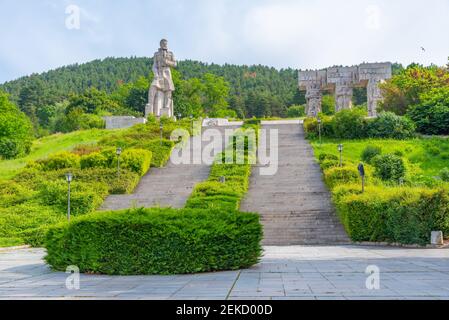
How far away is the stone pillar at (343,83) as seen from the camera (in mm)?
48250

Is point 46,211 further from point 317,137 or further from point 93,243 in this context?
point 317,137

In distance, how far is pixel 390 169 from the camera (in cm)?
2573

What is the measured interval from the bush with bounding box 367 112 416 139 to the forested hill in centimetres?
4386

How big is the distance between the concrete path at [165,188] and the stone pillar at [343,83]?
23777 millimetres

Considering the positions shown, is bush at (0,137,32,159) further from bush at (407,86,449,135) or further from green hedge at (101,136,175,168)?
bush at (407,86,449,135)

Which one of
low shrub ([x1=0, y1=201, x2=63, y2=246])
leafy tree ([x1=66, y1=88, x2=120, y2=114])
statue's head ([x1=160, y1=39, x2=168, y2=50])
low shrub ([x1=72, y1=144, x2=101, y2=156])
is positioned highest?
statue's head ([x1=160, y1=39, x2=168, y2=50])

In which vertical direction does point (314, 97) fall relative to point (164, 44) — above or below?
below

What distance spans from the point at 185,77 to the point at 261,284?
340ft

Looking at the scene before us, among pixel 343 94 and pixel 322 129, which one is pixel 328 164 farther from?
pixel 343 94

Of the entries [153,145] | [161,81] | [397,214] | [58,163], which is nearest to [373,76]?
[161,81]

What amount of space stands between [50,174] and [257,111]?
57.1 metres

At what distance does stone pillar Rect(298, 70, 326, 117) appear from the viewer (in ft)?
168

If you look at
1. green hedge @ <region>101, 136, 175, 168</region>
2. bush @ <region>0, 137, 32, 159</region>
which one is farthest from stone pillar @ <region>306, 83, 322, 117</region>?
bush @ <region>0, 137, 32, 159</region>
